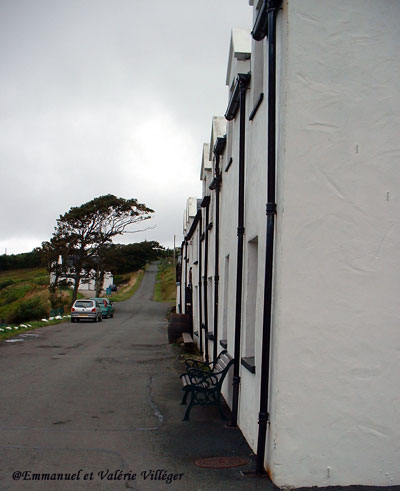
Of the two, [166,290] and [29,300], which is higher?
[166,290]

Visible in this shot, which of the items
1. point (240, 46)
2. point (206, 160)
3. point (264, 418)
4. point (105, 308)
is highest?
point (240, 46)

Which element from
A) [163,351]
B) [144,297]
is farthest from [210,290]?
[144,297]

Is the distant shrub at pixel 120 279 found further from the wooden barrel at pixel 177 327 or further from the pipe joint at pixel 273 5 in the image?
the pipe joint at pixel 273 5

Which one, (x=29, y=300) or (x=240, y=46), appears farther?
(x=29, y=300)

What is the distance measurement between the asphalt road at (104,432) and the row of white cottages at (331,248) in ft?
2.82

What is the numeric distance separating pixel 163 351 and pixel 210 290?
14.1 feet

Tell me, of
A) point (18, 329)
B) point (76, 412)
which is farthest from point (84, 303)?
point (76, 412)

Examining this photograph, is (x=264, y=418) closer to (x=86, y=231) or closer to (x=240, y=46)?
(x=240, y=46)

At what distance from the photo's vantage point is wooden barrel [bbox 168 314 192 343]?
2055cm

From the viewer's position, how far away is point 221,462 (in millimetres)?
6074

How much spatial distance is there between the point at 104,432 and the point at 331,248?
13.2 feet

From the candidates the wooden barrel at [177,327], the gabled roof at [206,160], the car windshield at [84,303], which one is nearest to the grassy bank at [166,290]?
the car windshield at [84,303]

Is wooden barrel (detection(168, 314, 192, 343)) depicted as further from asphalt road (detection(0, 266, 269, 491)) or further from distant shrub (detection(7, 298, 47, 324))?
distant shrub (detection(7, 298, 47, 324))

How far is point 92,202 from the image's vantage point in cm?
4916
